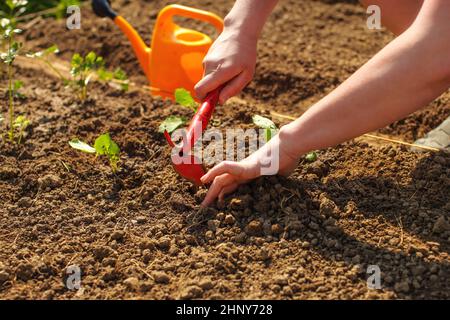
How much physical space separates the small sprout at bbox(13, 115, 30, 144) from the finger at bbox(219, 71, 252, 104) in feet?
2.60

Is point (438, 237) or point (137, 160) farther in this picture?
point (137, 160)

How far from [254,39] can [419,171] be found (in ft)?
2.24

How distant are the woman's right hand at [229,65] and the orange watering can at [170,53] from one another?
601 mm

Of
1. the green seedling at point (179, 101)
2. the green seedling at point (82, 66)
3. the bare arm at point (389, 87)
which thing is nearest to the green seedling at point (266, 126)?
the green seedling at point (179, 101)

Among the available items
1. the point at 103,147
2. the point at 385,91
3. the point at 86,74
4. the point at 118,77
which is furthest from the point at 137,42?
the point at 385,91

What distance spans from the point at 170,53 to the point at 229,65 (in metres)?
0.77

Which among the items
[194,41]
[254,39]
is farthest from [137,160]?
[194,41]

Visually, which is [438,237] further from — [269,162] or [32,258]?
[32,258]

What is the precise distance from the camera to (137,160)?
230cm

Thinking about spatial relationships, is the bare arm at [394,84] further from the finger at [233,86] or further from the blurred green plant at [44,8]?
the blurred green plant at [44,8]

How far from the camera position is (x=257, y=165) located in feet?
6.10

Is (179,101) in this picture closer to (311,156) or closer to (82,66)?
(311,156)
